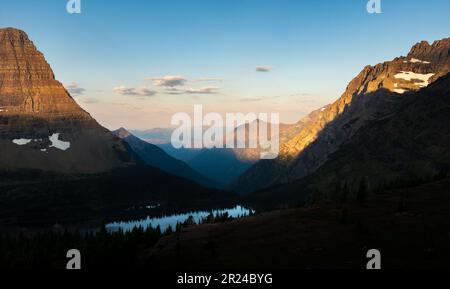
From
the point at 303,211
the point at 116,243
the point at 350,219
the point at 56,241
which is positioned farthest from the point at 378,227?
Answer: the point at 56,241

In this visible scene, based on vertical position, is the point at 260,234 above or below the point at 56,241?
above

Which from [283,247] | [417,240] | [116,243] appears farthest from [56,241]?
[417,240]

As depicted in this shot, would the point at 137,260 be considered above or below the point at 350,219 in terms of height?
below

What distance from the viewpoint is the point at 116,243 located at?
10781 centimetres

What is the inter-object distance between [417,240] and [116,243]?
2651 inches

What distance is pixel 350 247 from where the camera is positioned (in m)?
78.4

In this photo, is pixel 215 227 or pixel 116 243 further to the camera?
pixel 215 227
